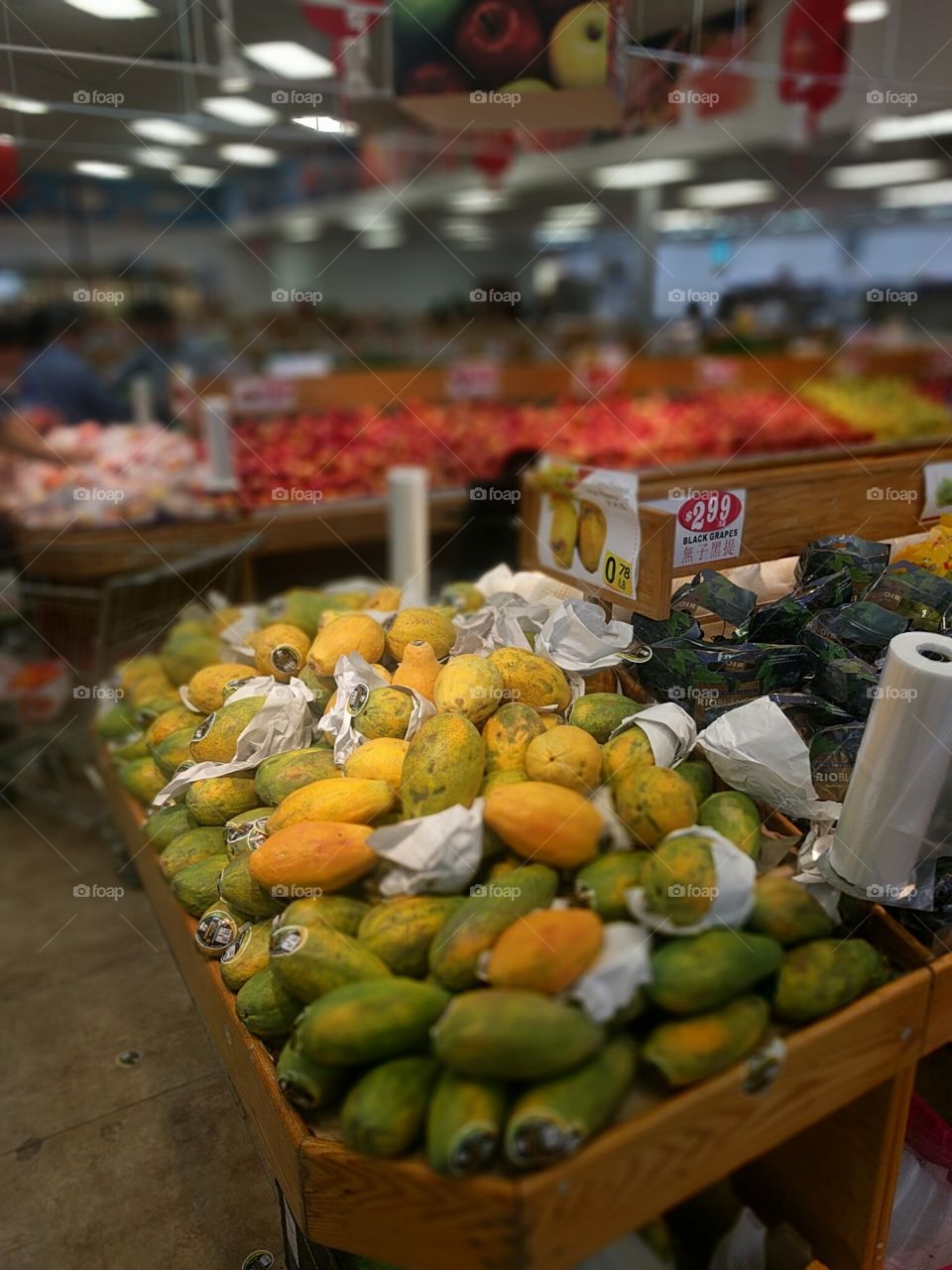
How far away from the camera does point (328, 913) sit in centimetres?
135

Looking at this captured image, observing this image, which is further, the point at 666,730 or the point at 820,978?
the point at 666,730

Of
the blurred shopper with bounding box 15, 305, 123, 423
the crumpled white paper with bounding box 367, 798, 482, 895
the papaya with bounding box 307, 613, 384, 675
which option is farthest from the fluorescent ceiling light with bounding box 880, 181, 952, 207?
the crumpled white paper with bounding box 367, 798, 482, 895

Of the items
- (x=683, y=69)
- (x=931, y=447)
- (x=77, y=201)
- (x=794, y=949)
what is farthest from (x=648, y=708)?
(x=77, y=201)

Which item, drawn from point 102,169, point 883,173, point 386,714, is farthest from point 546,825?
point 883,173

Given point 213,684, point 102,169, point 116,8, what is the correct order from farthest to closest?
point 102,169 → point 116,8 → point 213,684

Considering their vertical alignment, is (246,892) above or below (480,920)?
below

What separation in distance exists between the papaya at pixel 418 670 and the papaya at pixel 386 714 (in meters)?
0.04

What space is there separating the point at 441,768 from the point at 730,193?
12187mm

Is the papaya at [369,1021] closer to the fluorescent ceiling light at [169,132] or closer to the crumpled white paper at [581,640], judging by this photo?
the crumpled white paper at [581,640]

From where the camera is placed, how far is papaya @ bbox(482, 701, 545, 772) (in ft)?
4.98

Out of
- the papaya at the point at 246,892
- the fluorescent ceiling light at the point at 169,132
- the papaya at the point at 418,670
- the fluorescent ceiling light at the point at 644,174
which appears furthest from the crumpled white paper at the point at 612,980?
the fluorescent ceiling light at the point at 644,174

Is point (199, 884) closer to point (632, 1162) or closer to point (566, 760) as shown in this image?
point (566, 760)

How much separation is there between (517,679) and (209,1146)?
1181mm

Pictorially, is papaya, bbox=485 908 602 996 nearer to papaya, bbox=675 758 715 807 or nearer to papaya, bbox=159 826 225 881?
papaya, bbox=675 758 715 807
